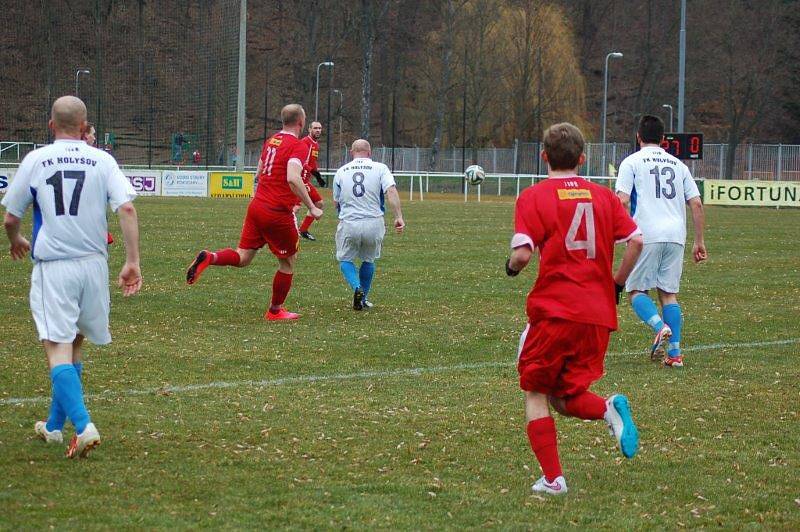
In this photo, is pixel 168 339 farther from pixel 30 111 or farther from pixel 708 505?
pixel 30 111

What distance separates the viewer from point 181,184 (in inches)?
1577

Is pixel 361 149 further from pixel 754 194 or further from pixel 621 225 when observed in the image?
pixel 754 194

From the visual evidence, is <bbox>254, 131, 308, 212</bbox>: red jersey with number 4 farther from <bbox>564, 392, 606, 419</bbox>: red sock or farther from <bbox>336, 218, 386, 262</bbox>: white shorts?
<bbox>564, 392, 606, 419</bbox>: red sock

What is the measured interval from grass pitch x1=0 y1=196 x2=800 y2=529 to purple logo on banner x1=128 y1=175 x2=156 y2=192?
1036 inches

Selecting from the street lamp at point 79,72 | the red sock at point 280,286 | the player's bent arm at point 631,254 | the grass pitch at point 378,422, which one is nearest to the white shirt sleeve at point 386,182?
the grass pitch at point 378,422

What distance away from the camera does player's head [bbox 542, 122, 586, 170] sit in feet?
17.9

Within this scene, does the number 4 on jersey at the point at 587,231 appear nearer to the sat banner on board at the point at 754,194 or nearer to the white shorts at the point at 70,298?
the white shorts at the point at 70,298

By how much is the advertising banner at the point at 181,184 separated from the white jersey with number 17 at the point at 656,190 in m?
31.7

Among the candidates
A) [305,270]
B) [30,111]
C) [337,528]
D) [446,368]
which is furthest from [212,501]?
[30,111]

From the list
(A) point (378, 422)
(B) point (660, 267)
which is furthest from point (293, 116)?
(A) point (378, 422)

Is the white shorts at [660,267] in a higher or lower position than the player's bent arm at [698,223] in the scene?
lower

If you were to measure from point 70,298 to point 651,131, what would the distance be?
5.16m

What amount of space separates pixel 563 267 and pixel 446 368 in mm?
3602

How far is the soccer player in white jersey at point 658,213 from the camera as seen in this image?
9.31 m
